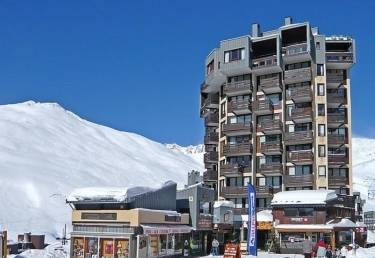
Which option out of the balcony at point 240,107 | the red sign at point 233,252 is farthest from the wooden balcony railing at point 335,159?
the red sign at point 233,252

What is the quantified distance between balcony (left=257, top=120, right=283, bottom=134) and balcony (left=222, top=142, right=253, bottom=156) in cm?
249

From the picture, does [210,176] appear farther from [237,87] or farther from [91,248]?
[91,248]

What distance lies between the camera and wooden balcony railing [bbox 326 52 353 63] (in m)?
69.1

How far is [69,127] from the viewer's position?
186 metres

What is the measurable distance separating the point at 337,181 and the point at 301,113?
331 inches

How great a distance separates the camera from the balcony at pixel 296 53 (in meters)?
68.2

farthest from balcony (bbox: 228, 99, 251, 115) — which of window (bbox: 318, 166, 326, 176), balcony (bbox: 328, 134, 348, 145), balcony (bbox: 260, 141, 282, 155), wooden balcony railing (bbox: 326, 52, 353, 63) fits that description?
window (bbox: 318, 166, 326, 176)

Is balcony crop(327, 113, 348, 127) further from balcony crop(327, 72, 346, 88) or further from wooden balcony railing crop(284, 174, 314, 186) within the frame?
wooden balcony railing crop(284, 174, 314, 186)

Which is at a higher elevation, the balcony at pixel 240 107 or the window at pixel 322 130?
the balcony at pixel 240 107

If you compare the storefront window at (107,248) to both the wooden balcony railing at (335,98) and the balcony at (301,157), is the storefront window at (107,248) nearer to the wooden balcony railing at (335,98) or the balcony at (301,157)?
the balcony at (301,157)

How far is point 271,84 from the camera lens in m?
69.5

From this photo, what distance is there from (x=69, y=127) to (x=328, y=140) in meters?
129

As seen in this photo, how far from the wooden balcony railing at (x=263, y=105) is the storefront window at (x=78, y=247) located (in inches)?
1246

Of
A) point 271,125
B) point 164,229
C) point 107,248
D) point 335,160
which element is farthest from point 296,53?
point 107,248
